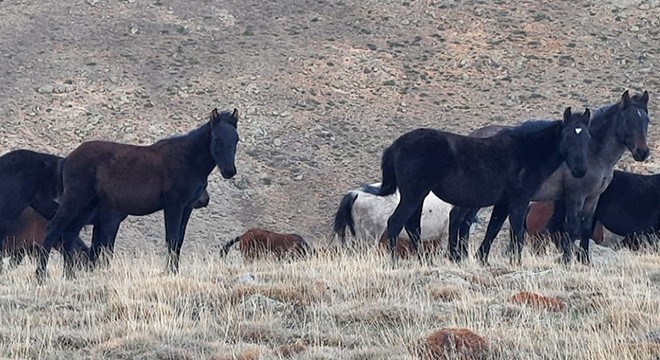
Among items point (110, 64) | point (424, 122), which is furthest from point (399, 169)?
point (110, 64)

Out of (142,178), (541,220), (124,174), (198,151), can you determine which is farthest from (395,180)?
(541,220)

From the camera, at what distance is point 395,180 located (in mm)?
14742

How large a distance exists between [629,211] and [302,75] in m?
25.7

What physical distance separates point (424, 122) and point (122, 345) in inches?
1203

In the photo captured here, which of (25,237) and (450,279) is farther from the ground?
(450,279)

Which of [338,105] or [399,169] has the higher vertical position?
[399,169]

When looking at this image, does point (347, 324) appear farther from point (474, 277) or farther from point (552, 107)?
point (552, 107)

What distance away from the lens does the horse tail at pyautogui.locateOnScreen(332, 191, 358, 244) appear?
19.1m

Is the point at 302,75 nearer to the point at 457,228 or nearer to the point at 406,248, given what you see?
the point at 457,228

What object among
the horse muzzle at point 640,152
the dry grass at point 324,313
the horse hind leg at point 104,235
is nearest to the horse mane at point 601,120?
the horse muzzle at point 640,152

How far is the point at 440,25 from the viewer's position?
150ft

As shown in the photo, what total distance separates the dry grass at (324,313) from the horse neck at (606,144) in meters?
2.83

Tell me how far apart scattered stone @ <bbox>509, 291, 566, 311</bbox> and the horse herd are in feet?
11.1

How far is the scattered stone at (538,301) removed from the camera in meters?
10.3
